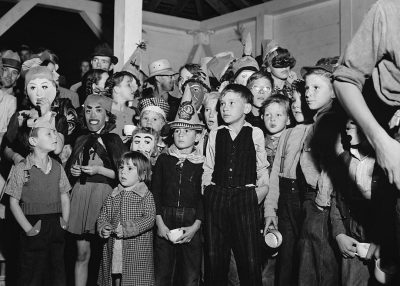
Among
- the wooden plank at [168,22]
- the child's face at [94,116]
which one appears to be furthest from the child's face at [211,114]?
the wooden plank at [168,22]

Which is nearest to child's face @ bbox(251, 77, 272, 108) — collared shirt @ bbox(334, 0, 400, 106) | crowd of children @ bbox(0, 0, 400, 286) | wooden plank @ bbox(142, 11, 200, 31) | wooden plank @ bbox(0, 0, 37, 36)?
crowd of children @ bbox(0, 0, 400, 286)

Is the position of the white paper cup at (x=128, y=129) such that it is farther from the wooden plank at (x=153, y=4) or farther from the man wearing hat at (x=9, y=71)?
the wooden plank at (x=153, y=4)

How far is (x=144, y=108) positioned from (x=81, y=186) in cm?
97

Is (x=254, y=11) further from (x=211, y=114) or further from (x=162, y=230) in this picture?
(x=162, y=230)

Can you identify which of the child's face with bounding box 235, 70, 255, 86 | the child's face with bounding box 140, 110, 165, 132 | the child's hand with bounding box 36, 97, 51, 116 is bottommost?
the child's face with bounding box 140, 110, 165, 132

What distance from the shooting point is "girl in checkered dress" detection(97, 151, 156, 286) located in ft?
12.5

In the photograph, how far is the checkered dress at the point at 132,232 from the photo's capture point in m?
3.81

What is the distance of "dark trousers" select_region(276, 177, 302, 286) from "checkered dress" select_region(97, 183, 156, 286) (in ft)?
3.39

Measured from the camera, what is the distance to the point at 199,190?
4.15 meters

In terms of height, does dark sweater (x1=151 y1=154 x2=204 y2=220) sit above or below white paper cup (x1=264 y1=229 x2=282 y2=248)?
above

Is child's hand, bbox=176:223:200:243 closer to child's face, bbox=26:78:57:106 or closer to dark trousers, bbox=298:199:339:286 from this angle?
dark trousers, bbox=298:199:339:286

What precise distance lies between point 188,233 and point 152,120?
1.22 m

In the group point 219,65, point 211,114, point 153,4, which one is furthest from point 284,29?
point 211,114

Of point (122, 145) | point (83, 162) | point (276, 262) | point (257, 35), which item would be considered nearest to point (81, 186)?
point (83, 162)
